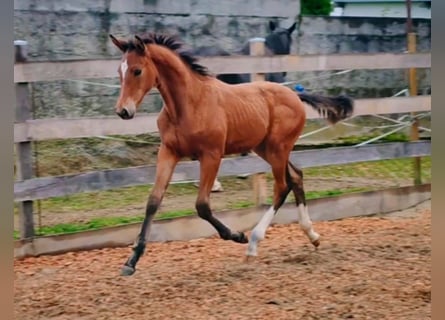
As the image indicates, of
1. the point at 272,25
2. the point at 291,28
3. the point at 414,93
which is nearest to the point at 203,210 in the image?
the point at 272,25

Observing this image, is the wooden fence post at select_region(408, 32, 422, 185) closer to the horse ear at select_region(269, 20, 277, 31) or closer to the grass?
the horse ear at select_region(269, 20, 277, 31)

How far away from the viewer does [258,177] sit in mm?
5766

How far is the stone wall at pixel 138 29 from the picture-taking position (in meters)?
5.05

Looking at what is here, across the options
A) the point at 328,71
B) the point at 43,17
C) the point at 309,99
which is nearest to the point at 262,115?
the point at 309,99

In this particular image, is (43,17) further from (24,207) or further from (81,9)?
(24,207)

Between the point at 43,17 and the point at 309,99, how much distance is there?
1.58m

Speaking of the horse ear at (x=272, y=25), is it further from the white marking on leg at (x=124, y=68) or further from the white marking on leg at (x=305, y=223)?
the white marking on leg at (x=124, y=68)

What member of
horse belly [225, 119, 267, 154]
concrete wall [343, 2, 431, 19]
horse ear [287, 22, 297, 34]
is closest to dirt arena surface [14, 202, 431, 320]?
horse belly [225, 119, 267, 154]

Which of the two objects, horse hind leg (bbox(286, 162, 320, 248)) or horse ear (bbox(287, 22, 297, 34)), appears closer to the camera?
horse hind leg (bbox(286, 162, 320, 248))

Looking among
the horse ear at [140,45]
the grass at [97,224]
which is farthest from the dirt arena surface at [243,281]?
the horse ear at [140,45]

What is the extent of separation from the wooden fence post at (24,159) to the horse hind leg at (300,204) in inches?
58.0

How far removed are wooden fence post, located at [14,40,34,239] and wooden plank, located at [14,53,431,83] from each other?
0.37ft

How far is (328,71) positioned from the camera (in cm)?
587

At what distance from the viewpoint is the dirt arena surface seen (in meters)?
4.34
